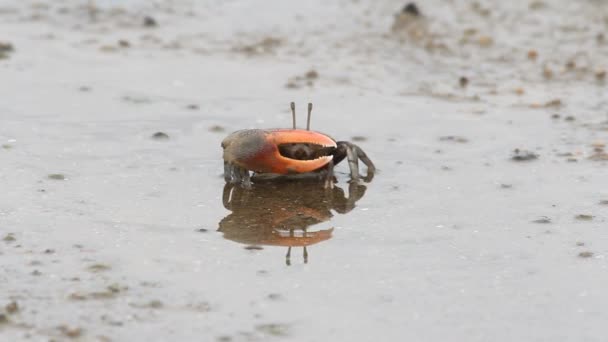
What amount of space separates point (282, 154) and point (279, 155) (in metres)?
0.04

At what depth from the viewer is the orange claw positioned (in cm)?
555

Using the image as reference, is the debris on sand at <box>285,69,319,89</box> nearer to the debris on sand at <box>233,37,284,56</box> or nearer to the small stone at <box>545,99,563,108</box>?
the debris on sand at <box>233,37,284,56</box>

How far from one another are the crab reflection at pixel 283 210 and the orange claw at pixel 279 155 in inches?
5.8

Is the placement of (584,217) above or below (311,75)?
below

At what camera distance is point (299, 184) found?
588 cm

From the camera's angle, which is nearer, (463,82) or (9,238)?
(9,238)

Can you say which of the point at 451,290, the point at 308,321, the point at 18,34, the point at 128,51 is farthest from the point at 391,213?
the point at 18,34

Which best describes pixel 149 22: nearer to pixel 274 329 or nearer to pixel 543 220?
pixel 543 220

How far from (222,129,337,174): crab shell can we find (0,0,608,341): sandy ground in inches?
6.4

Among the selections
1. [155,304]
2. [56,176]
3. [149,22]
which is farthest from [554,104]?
[155,304]

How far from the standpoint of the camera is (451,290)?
4523 mm

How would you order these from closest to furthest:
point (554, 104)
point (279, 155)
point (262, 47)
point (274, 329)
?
1. point (274, 329)
2. point (279, 155)
3. point (554, 104)
4. point (262, 47)

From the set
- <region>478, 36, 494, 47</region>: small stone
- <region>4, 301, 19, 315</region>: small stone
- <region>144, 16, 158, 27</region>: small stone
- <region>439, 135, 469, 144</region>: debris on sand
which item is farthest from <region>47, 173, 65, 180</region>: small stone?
<region>478, 36, 494, 47</region>: small stone

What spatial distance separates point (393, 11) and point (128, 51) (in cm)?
278
